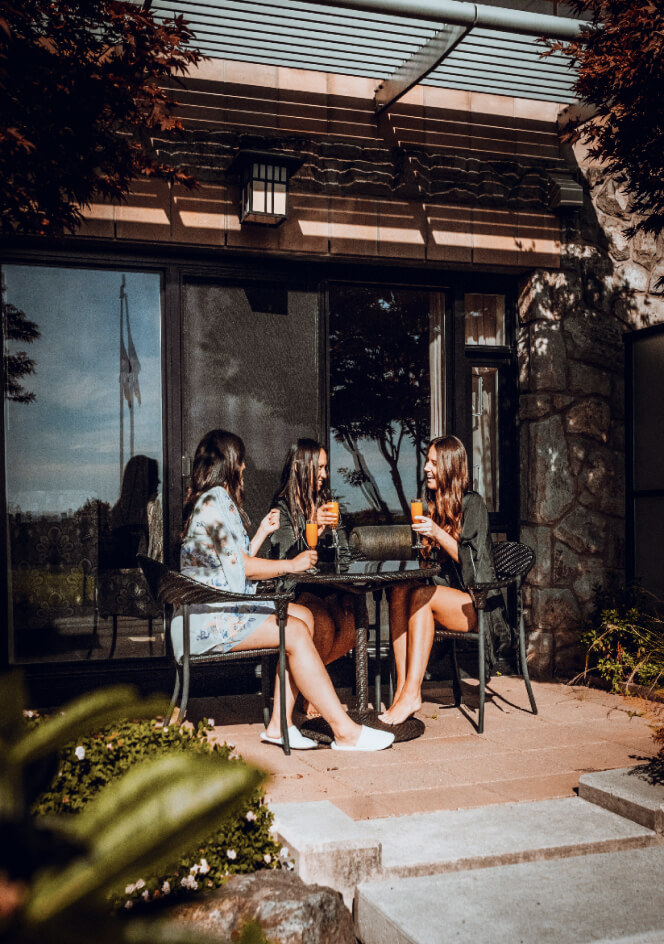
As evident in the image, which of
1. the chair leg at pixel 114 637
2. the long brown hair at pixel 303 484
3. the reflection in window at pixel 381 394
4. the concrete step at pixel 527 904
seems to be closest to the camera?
the concrete step at pixel 527 904

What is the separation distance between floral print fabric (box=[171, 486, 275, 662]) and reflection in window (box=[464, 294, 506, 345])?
2677 mm

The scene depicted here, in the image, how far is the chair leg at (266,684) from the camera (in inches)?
177

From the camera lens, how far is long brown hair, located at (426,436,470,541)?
478 cm

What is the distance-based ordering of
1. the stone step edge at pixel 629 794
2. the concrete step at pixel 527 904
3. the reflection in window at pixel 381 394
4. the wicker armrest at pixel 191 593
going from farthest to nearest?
the reflection in window at pixel 381 394 < the wicker armrest at pixel 191 593 < the stone step edge at pixel 629 794 < the concrete step at pixel 527 904

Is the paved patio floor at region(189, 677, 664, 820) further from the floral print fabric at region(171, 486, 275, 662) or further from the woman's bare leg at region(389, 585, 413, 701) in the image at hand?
the floral print fabric at region(171, 486, 275, 662)

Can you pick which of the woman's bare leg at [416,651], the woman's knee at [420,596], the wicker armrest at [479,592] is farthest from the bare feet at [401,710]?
the wicker armrest at [479,592]

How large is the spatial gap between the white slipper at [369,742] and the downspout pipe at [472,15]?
3.54 meters

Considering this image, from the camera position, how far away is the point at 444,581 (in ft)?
15.6

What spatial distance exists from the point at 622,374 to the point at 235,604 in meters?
3.39

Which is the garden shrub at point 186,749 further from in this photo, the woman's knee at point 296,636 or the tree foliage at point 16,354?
the tree foliage at point 16,354

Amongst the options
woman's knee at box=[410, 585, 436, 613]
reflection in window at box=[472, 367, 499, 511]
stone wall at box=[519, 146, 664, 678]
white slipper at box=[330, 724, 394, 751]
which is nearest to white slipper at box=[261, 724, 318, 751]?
white slipper at box=[330, 724, 394, 751]

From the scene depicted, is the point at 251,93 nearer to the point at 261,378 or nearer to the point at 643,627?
the point at 261,378

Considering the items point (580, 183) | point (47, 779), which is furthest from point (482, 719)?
point (47, 779)

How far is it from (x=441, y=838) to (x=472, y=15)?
154 inches
